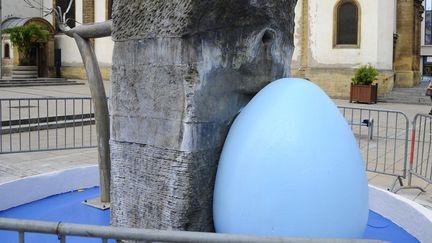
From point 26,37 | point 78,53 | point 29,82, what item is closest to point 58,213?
point 29,82

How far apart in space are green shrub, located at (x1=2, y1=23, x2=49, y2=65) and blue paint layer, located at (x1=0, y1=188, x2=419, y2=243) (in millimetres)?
28092

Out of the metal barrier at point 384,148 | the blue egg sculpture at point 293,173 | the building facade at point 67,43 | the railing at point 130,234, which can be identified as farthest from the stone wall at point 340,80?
the railing at point 130,234

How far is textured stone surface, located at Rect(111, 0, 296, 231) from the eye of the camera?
10.6 ft

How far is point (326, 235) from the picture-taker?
292cm

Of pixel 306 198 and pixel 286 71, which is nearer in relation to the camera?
pixel 306 198

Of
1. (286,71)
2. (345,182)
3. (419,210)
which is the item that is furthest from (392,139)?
(345,182)

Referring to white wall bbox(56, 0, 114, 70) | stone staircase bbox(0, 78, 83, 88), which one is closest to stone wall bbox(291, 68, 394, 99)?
white wall bbox(56, 0, 114, 70)

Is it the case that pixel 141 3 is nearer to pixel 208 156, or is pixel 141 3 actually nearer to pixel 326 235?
pixel 208 156

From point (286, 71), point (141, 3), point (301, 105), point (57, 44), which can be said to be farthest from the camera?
point (57, 44)

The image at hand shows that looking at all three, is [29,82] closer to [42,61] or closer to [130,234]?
[42,61]

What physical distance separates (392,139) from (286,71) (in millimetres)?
8356

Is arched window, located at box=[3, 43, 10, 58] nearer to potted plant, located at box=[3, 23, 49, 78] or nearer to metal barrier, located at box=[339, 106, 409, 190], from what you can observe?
potted plant, located at box=[3, 23, 49, 78]

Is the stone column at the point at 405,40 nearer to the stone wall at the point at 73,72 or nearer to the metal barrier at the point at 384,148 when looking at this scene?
the metal barrier at the point at 384,148

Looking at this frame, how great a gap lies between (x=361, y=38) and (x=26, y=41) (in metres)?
21.6
